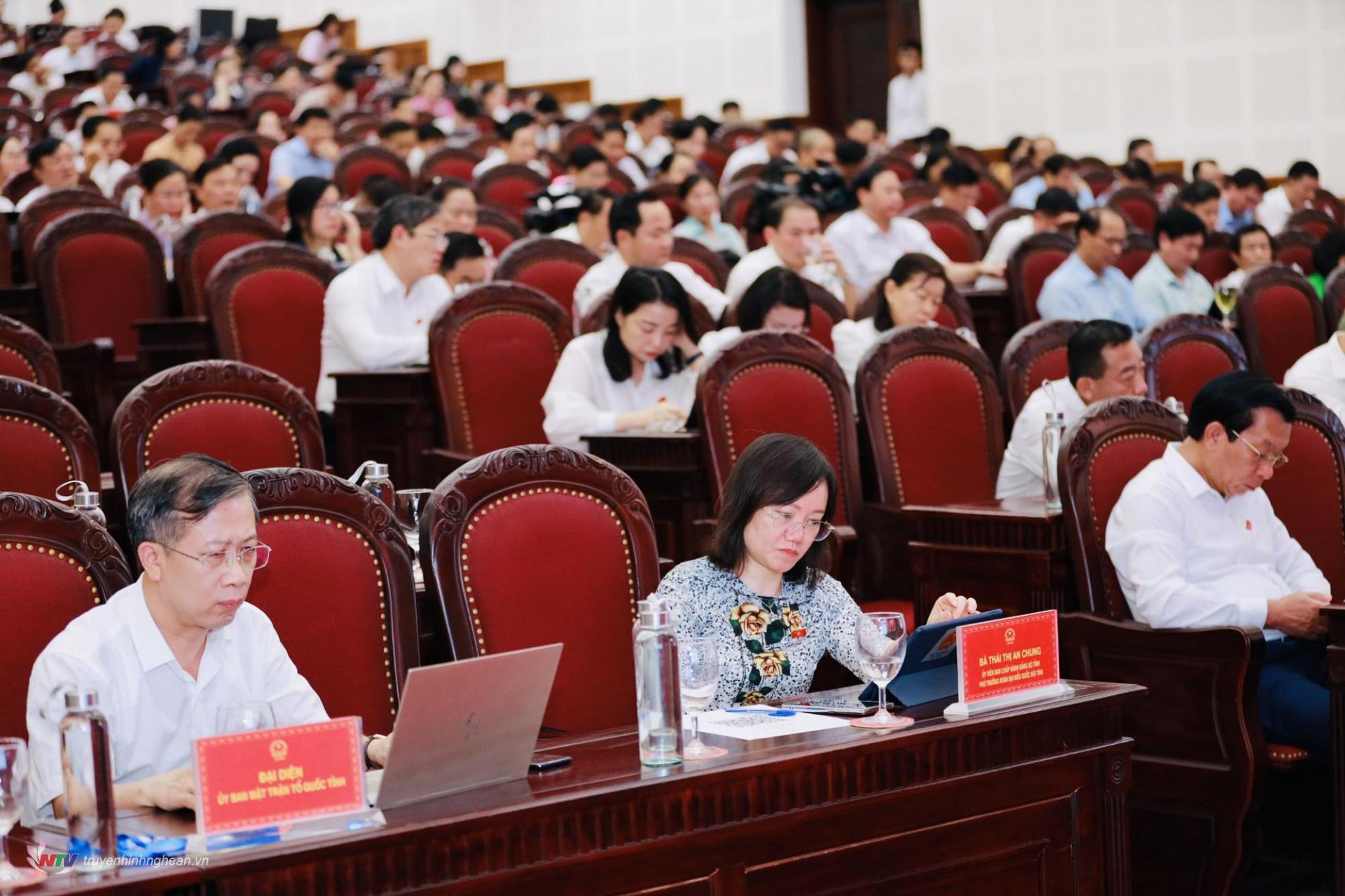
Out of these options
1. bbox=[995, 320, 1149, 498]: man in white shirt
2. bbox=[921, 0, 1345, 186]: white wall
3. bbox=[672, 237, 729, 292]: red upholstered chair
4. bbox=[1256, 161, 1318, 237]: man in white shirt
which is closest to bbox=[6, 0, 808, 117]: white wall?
bbox=[921, 0, 1345, 186]: white wall

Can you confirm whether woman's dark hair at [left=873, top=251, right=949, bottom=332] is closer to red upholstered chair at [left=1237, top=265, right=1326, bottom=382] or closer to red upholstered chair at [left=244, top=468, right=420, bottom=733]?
red upholstered chair at [left=1237, top=265, right=1326, bottom=382]

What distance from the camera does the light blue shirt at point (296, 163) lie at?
24.9 feet

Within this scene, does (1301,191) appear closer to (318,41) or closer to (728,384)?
(728,384)

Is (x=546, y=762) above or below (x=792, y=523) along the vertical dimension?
below

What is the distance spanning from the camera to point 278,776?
1476mm

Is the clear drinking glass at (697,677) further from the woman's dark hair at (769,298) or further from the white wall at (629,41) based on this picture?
the white wall at (629,41)

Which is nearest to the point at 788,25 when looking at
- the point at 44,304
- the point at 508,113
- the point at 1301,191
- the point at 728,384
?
the point at 508,113

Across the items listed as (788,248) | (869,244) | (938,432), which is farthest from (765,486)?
(869,244)

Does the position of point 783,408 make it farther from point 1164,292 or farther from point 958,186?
point 958,186

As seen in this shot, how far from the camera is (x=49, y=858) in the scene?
1467 millimetres

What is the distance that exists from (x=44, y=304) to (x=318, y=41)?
848 centimetres

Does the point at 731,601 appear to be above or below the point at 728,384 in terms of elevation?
below

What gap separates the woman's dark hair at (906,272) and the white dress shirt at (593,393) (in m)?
0.67

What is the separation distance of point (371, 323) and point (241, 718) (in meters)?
2.93
